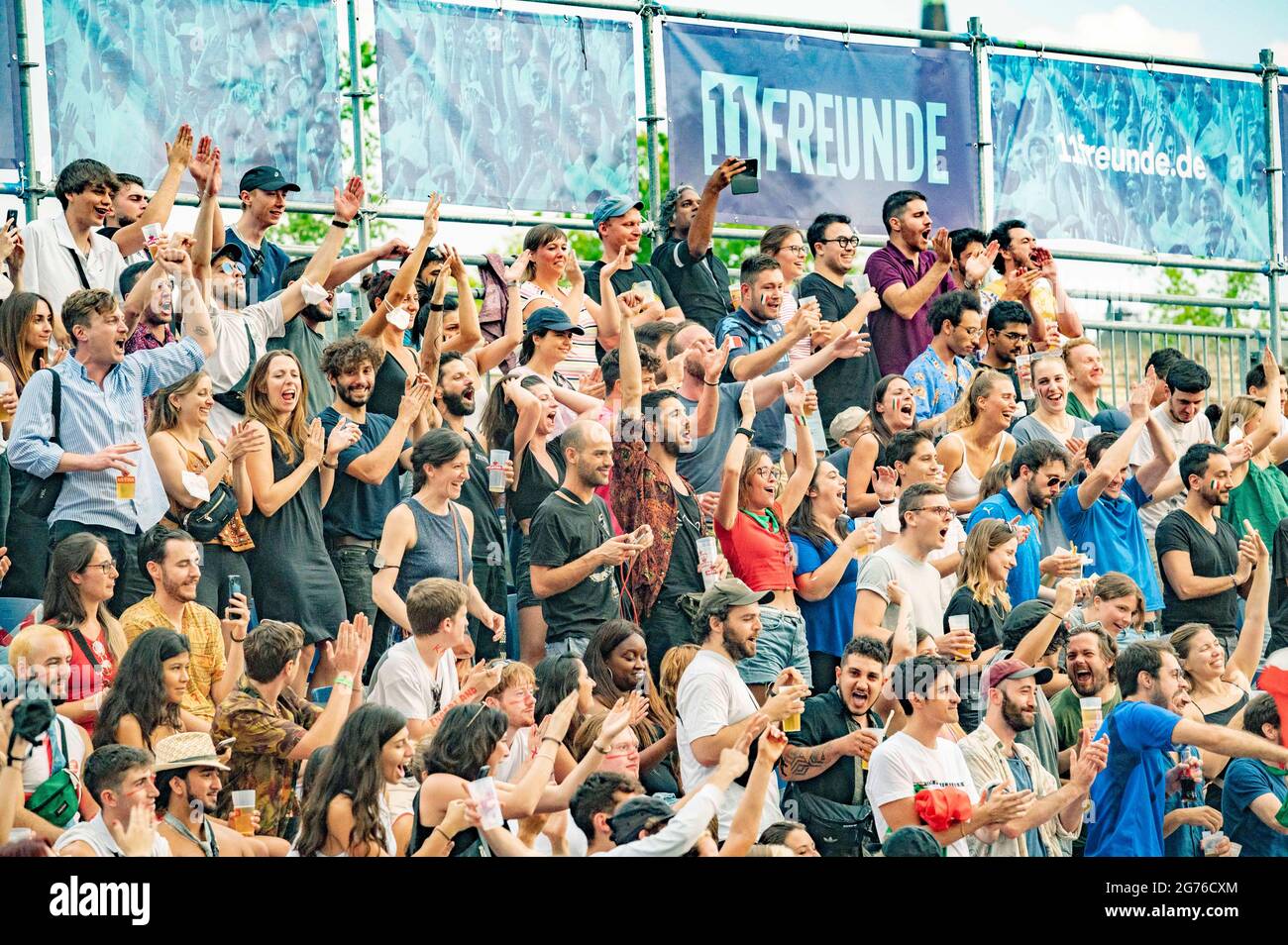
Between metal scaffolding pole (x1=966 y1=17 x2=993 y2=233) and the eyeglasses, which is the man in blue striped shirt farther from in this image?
metal scaffolding pole (x1=966 y1=17 x2=993 y2=233)

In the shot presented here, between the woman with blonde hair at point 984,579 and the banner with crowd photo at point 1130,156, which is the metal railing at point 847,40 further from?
the woman with blonde hair at point 984,579

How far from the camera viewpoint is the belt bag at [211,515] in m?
9.42

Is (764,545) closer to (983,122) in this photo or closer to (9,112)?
(9,112)

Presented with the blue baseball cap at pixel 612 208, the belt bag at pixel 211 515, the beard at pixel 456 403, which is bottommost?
the belt bag at pixel 211 515

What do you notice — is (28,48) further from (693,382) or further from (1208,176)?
(1208,176)

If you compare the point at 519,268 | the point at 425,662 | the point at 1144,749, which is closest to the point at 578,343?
the point at 519,268

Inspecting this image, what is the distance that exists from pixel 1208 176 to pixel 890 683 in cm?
630

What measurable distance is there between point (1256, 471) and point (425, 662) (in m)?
5.55

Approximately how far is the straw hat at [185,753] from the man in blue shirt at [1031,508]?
13.8 ft

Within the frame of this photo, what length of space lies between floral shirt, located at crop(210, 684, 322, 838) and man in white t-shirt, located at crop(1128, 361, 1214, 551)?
223 inches

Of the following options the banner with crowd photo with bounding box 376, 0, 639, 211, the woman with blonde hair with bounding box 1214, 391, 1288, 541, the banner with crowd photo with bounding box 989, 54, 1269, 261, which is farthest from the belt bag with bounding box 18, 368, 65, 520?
the banner with crowd photo with bounding box 989, 54, 1269, 261

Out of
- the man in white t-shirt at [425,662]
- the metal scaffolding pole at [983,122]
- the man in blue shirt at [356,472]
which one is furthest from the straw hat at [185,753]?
the metal scaffolding pole at [983,122]

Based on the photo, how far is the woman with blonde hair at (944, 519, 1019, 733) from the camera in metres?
10.5
